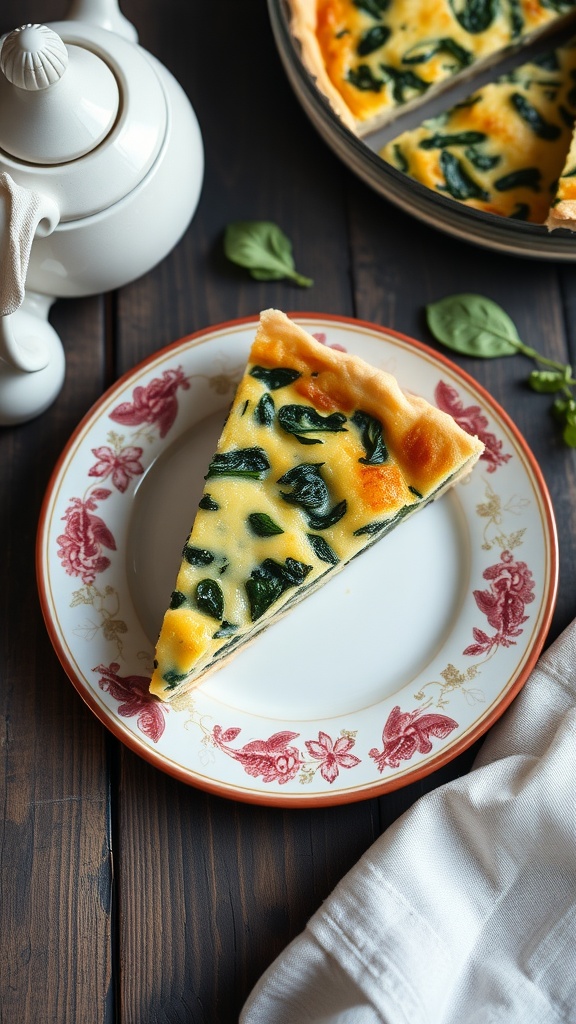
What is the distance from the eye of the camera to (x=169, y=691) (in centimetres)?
276

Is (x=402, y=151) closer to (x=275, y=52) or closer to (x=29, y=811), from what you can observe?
(x=275, y=52)

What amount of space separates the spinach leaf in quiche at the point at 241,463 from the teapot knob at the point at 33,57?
1.12 m

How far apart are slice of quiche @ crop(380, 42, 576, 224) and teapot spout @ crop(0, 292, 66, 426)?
1342 mm

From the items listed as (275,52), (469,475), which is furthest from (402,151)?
(469,475)

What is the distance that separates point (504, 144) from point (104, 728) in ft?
Answer: 7.94

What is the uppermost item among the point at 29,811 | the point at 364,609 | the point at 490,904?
the point at 364,609

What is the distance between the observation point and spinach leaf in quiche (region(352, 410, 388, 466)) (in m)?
2.87

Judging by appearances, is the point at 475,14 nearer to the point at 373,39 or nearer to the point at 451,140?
the point at 373,39

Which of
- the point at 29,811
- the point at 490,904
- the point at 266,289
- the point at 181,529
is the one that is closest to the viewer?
the point at 490,904

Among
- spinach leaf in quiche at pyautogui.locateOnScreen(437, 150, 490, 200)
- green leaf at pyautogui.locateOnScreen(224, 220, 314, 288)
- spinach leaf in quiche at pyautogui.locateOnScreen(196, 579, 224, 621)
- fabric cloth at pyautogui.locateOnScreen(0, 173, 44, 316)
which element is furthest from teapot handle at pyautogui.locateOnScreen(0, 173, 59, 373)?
spinach leaf in quiche at pyautogui.locateOnScreen(437, 150, 490, 200)

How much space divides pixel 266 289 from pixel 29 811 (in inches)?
73.7

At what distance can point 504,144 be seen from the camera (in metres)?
3.41

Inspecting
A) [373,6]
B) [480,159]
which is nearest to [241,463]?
[480,159]

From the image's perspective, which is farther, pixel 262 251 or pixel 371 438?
pixel 262 251
